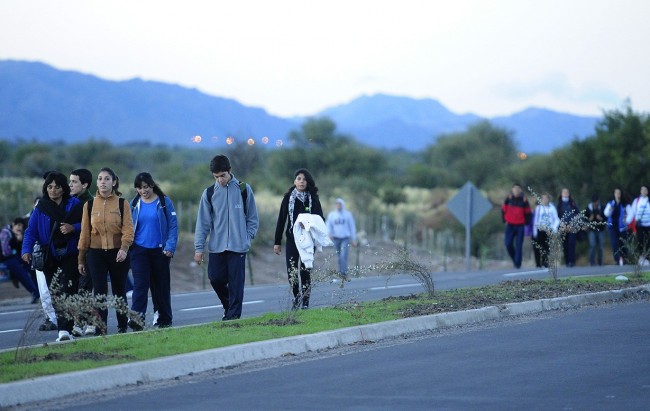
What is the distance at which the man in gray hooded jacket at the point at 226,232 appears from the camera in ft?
50.0

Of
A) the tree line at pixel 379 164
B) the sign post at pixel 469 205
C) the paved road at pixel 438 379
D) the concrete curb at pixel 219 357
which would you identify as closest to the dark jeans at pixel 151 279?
the concrete curb at pixel 219 357

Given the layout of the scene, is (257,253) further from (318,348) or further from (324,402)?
(324,402)

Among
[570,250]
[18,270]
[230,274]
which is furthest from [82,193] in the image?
[570,250]

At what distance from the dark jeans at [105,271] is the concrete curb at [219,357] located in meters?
2.68

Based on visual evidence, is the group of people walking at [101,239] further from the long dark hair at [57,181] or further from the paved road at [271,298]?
the paved road at [271,298]

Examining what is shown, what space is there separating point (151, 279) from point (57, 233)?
1286mm

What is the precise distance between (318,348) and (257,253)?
2723 cm

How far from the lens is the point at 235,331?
13.1 metres

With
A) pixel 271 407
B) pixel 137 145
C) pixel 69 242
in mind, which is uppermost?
pixel 137 145

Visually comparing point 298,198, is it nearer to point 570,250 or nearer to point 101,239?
point 101,239

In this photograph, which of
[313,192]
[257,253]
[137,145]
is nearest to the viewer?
[313,192]

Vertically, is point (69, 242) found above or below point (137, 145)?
below

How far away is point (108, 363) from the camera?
423 inches

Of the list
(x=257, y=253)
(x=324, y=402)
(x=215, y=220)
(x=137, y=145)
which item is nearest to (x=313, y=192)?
Answer: (x=215, y=220)
